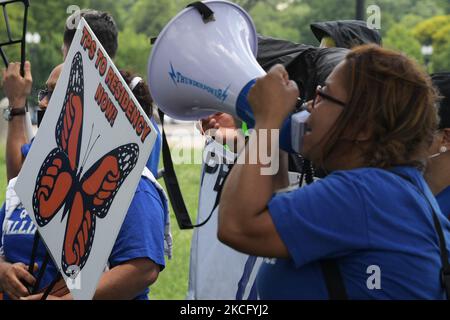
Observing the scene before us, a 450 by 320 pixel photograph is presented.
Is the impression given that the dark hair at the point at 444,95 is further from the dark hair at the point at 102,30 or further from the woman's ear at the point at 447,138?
the dark hair at the point at 102,30

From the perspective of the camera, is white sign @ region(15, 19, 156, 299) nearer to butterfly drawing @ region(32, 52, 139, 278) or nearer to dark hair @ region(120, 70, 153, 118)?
butterfly drawing @ region(32, 52, 139, 278)

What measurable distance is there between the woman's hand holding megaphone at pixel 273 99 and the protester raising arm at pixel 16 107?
1575mm

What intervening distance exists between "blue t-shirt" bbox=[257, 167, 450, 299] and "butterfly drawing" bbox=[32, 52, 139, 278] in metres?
0.58

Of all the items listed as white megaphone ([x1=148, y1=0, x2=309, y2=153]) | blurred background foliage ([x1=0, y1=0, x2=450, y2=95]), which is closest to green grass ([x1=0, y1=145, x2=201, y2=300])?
white megaphone ([x1=148, y1=0, x2=309, y2=153])

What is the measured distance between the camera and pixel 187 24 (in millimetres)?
2410

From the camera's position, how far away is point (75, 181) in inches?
101

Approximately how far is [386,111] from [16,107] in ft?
6.35

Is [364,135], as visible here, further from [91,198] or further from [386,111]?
[91,198]

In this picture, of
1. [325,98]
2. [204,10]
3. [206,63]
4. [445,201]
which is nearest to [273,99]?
[325,98]

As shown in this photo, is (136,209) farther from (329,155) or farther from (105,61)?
(329,155)

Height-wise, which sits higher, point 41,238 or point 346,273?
point 346,273

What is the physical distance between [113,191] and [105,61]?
0.39 metres

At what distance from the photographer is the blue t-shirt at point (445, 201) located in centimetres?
272
